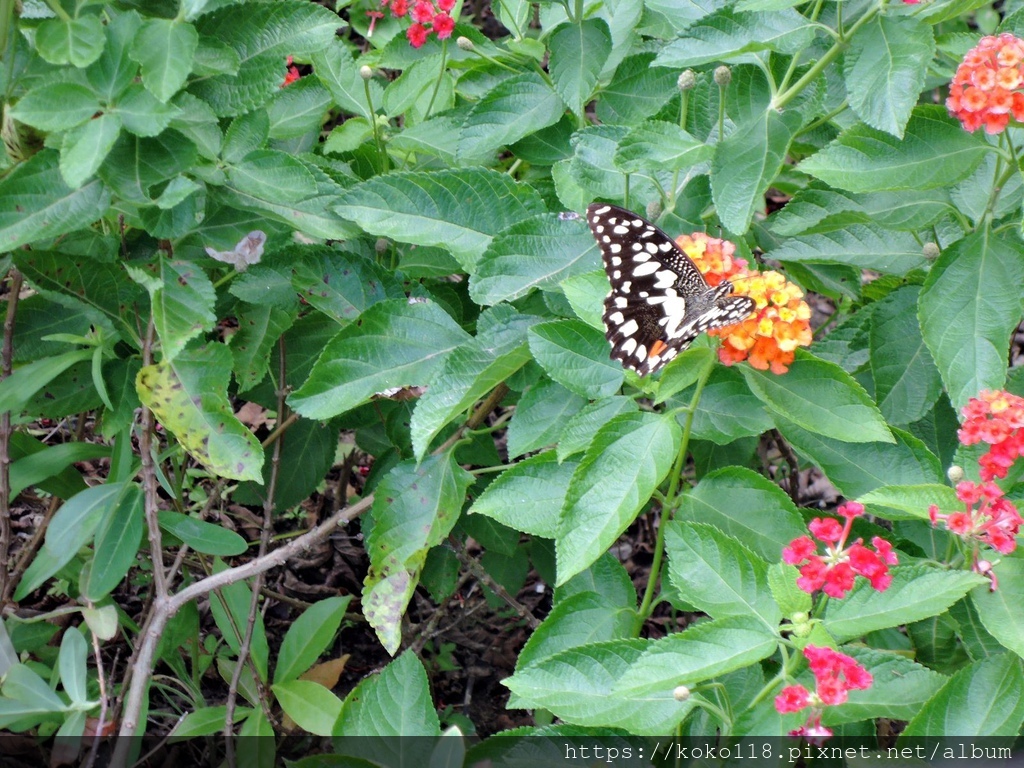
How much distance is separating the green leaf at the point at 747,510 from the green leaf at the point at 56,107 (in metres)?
1.20

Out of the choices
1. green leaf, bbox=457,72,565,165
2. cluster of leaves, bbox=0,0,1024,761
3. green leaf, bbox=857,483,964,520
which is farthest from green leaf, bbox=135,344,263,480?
green leaf, bbox=857,483,964,520

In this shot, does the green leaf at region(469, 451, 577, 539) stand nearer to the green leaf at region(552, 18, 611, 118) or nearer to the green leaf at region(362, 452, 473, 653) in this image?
the green leaf at region(362, 452, 473, 653)

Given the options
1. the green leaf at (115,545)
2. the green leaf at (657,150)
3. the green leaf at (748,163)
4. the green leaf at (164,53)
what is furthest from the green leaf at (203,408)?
the green leaf at (748,163)

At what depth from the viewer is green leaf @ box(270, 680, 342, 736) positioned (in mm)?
1915

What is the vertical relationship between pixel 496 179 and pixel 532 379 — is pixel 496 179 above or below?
above

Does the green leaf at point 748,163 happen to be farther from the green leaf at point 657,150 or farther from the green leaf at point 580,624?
the green leaf at point 580,624

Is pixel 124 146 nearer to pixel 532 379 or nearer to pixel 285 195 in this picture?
pixel 285 195

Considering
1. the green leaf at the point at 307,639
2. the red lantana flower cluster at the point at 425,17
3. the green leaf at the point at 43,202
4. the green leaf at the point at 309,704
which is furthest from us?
the red lantana flower cluster at the point at 425,17

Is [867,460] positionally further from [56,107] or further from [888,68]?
[56,107]

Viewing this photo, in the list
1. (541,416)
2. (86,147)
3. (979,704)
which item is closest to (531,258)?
(541,416)

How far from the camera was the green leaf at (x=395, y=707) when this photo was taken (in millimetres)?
1634

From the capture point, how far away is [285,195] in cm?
178

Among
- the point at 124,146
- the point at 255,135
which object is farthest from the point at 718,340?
the point at 124,146

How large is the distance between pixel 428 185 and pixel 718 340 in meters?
0.66
